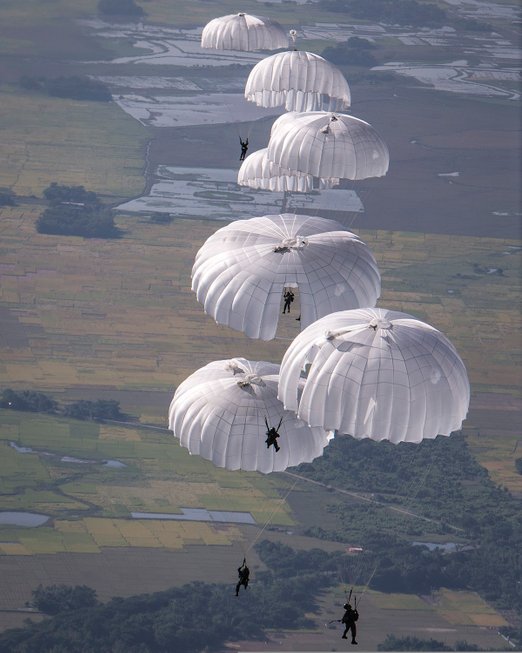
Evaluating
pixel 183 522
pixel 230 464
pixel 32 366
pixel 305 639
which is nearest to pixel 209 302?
pixel 230 464

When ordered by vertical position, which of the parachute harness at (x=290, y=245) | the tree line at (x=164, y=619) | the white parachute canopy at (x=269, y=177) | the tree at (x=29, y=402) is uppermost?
the white parachute canopy at (x=269, y=177)

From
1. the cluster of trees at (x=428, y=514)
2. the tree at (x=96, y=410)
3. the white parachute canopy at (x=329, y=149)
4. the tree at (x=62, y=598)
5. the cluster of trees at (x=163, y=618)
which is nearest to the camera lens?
the white parachute canopy at (x=329, y=149)

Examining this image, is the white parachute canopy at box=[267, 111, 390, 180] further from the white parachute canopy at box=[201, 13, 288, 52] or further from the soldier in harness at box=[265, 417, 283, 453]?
the white parachute canopy at box=[201, 13, 288, 52]

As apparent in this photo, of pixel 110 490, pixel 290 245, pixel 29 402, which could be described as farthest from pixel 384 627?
pixel 290 245

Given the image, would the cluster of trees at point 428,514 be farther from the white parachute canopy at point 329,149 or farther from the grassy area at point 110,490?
the white parachute canopy at point 329,149

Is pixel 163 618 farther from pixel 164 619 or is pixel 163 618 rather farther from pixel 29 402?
pixel 29 402

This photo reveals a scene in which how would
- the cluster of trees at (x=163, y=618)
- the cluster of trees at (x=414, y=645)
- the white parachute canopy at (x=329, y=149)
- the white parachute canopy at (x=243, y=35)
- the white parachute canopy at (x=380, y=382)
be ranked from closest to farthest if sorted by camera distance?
the white parachute canopy at (x=380, y=382)
the white parachute canopy at (x=329, y=149)
the white parachute canopy at (x=243, y=35)
the cluster of trees at (x=414, y=645)
the cluster of trees at (x=163, y=618)

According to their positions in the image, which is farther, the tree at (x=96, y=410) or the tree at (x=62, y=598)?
the tree at (x=96, y=410)

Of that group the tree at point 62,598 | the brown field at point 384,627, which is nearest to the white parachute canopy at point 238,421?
the brown field at point 384,627
